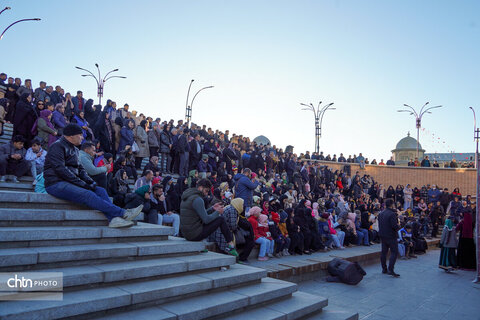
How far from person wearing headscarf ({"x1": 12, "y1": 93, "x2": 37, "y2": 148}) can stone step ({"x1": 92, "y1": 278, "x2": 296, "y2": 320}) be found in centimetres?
795

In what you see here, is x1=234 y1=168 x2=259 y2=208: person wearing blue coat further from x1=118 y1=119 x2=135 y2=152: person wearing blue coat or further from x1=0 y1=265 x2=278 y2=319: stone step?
x1=0 y1=265 x2=278 y2=319: stone step

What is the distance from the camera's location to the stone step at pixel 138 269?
141 inches

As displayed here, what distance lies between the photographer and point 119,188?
8.12m

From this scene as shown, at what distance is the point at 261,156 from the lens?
1714 centimetres

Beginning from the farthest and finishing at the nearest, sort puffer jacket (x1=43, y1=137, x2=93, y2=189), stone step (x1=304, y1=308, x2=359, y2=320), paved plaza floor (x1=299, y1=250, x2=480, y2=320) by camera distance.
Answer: paved plaza floor (x1=299, y1=250, x2=480, y2=320)
stone step (x1=304, y1=308, x2=359, y2=320)
puffer jacket (x1=43, y1=137, x2=93, y2=189)

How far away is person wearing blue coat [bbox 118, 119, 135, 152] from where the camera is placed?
457 inches

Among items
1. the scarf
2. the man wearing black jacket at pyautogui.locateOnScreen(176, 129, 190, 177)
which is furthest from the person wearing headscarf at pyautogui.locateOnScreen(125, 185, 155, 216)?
the man wearing black jacket at pyautogui.locateOnScreen(176, 129, 190, 177)

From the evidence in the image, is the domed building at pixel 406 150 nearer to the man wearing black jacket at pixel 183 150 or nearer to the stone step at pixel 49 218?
the man wearing black jacket at pixel 183 150

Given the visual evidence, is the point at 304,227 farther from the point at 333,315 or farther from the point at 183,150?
the point at 183,150

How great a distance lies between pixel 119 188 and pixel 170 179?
1.84 meters

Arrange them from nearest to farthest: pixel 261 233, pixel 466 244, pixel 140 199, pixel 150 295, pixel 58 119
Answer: pixel 150 295 < pixel 140 199 < pixel 261 233 < pixel 58 119 < pixel 466 244

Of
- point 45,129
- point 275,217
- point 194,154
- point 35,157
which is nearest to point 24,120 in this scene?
point 45,129

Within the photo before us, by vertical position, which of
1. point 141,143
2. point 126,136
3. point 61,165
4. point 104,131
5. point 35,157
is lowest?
point 61,165

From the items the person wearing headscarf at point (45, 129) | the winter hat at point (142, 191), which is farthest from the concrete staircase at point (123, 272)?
the person wearing headscarf at point (45, 129)
